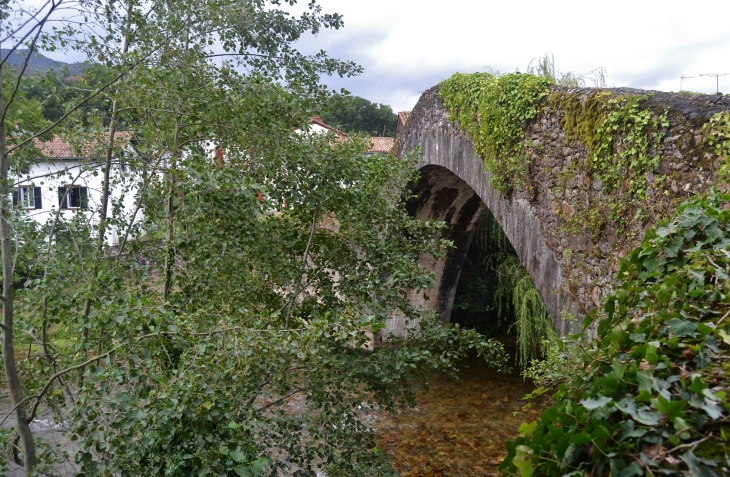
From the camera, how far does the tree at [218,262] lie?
280cm

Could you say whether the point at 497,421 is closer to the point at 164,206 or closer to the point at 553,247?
the point at 553,247

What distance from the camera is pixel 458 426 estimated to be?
771cm

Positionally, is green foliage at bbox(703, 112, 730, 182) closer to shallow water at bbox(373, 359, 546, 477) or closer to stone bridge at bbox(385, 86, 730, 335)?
stone bridge at bbox(385, 86, 730, 335)

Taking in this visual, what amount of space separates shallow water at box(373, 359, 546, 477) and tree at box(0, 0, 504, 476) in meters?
2.67

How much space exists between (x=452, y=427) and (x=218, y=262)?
16.2 feet

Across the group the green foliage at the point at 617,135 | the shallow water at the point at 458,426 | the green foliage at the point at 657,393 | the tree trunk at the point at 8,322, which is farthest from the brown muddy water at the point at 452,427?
the green foliage at the point at 657,393

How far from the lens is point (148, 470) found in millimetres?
2656

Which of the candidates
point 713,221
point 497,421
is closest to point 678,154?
point 713,221

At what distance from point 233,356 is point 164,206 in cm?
191

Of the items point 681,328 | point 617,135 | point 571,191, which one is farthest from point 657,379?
point 571,191

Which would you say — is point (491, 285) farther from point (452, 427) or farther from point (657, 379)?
point (657, 379)

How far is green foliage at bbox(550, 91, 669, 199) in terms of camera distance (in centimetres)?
363

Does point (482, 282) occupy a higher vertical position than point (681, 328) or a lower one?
lower

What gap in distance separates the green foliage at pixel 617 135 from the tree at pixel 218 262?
1.35 m
